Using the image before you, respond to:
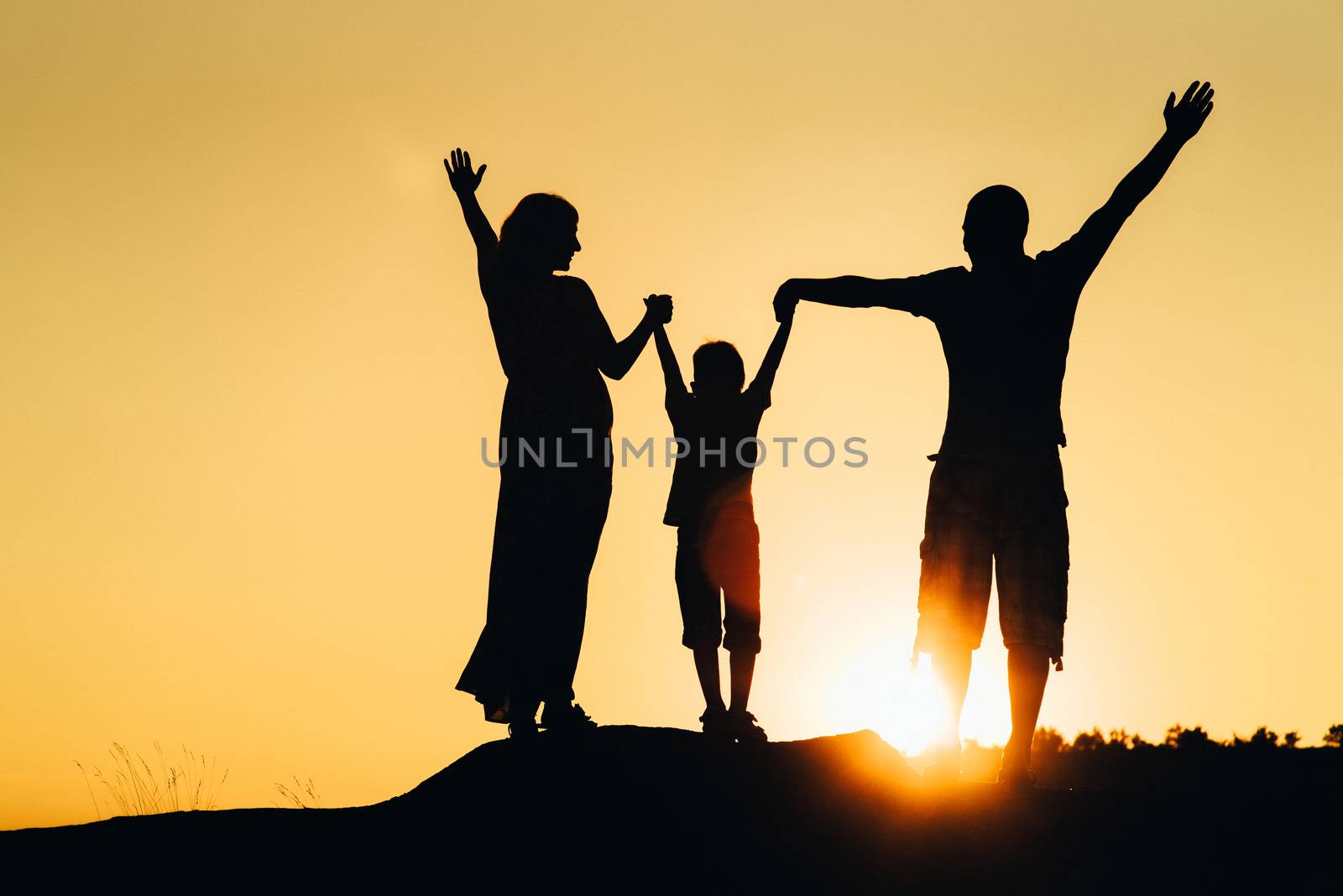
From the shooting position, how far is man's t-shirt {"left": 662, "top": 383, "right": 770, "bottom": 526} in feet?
31.7

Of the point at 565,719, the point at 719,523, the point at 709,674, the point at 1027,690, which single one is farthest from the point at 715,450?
the point at 1027,690

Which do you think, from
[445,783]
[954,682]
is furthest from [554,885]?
[954,682]

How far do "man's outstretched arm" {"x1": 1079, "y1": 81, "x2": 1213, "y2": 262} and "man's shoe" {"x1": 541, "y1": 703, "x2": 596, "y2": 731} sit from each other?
3.75 meters

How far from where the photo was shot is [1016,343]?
7324mm

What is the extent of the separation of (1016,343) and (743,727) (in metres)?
3.49

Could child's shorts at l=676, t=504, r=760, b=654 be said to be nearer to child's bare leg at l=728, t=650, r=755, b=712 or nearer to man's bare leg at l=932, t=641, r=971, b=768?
child's bare leg at l=728, t=650, r=755, b=712

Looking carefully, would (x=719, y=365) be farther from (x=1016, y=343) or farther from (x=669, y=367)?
(x=1016, y=343)

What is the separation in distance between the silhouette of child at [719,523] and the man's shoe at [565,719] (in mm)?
1714

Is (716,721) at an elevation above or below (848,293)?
below

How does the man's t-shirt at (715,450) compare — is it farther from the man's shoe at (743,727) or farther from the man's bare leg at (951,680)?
the man's bare leg at (951,680)

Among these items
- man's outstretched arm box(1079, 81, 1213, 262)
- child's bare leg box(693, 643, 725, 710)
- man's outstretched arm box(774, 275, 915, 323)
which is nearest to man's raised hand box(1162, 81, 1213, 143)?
man's outstretched arm box(1079, 81, 1213, 262)

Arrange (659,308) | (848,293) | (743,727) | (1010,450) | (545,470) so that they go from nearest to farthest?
1. (1010,450)
2. (848,293)
3. (545,470)
4. (659,308)
5. (743,727)

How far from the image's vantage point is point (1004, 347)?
7328 mm

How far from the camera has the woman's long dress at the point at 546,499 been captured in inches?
317
